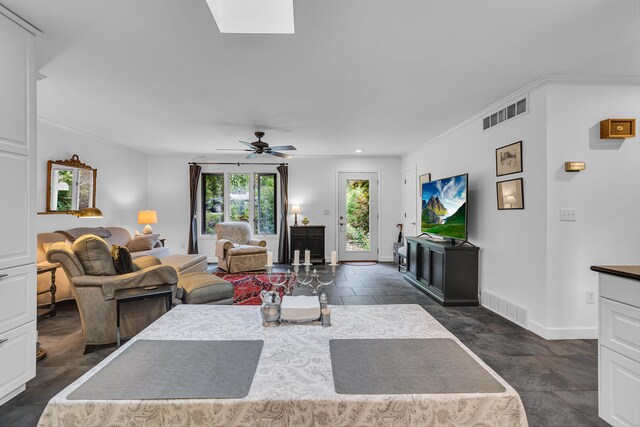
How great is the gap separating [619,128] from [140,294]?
466 cm

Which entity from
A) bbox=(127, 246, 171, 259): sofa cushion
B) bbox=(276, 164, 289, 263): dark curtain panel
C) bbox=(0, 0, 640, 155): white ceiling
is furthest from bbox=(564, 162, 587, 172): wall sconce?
bbox=(127, 246, 171, 259): sofa cushion

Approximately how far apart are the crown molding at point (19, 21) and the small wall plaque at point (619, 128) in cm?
480

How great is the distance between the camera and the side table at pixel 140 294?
254cm

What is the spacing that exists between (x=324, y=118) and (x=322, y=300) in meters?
3.21

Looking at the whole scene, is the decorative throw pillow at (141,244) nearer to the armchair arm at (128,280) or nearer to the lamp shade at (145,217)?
the lamp shade at (145,217)

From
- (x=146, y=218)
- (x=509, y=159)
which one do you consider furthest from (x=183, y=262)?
(x=509, y=159)

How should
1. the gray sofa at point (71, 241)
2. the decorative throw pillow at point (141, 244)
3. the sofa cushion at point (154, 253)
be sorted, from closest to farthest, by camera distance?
1. the gray sofa at point (71, 241)
2. the sofa cushion at point (154, 253)
3. the decorative throw pillow at point (141, 244)

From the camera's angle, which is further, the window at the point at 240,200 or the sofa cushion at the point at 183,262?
the window at the point at 240,200

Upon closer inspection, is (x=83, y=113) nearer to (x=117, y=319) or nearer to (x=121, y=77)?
(x=121, y=77)

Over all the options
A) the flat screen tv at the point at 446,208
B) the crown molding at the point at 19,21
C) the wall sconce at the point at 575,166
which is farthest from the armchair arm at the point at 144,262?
the wall sconce at the point at 575,166

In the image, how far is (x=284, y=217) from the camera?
6.96 m

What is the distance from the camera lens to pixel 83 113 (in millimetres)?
4004

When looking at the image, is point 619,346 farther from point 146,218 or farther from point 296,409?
point 146,218

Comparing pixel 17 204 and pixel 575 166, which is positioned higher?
pixel 575 166
